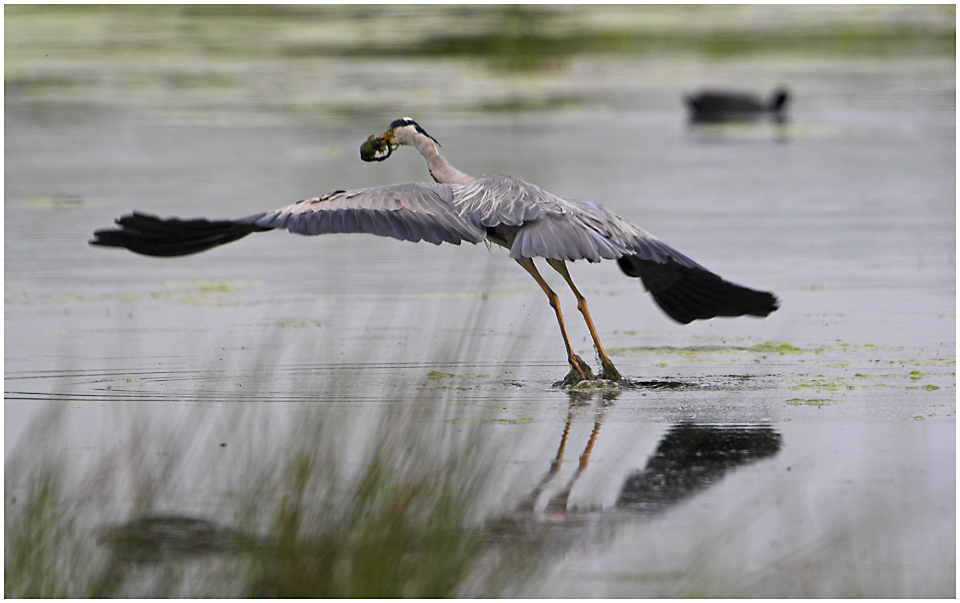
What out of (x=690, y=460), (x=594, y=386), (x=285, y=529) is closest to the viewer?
(x=285, y=529)

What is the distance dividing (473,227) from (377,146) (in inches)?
55.1

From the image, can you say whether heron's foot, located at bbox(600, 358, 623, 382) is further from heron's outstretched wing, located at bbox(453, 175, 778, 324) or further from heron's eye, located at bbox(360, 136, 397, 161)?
heron's eye, located at bbox(360, 136, 397, 161)

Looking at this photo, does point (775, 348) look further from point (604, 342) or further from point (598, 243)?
point (598, 243)

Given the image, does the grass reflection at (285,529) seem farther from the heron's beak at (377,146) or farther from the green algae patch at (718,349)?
the heron's beak at (377,146)

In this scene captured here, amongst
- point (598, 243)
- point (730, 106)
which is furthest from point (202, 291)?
point (730, 106)

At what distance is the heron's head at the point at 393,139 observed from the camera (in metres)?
8.02

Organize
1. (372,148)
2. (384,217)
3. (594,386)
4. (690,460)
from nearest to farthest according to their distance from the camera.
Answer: (690,460) → (384,217) → (594,386) → (372,148)

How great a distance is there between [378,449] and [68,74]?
2790 cm

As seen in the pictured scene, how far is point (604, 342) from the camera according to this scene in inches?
320

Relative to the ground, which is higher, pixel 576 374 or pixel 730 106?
pixel 730 106

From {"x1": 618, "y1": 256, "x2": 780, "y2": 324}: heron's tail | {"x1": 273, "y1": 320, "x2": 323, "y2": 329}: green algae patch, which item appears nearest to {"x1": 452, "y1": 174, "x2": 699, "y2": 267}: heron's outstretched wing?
{"x1": 618, "y1": 256, "x2": 780, "y2": 324}: heron's tail

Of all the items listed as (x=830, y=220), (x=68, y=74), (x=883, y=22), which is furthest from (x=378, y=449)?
(x=883, y=22)

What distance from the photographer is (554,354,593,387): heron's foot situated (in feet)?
23.1

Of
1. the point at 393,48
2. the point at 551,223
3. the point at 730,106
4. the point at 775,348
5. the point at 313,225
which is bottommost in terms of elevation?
the point at 775,348
